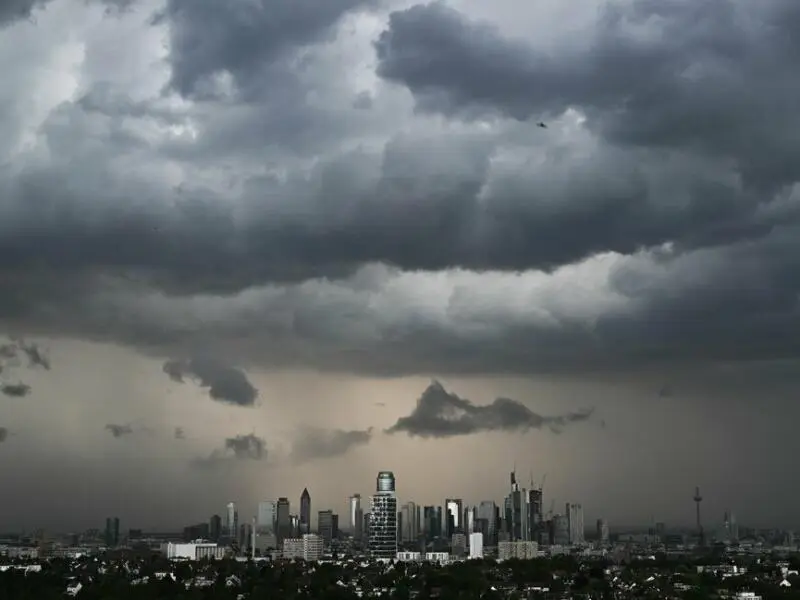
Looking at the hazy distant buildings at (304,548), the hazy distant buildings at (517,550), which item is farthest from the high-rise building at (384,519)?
the hazy distant buildings at (517,550)

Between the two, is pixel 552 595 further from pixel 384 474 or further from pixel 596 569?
pixel 384 474

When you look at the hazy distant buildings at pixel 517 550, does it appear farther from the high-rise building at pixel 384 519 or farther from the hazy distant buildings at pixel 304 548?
the hazy distant buildings at pixel 304 548

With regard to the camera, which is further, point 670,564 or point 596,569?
point 670,564

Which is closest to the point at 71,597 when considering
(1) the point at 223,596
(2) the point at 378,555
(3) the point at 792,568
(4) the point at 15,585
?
(4) the point at 15,585

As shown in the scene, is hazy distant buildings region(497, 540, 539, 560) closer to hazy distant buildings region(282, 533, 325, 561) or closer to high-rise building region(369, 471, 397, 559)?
high-rise building region(369, 471, 397, 559)

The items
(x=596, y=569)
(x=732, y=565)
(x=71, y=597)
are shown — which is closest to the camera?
(x=71, y=597)

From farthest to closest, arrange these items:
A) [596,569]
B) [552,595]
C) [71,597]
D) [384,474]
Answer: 1. [384,474]
2. [596,569]
3. [552,595]
4. [71,597]

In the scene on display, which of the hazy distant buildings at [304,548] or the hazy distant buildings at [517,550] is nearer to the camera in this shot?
the hazy distant buildings at [517,550]

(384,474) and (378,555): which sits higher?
(384,474)

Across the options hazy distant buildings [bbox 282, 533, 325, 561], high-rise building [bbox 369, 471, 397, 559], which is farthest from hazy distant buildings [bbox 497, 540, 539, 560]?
hazy distant buildings [bbox 282, 533, 325, 561]
